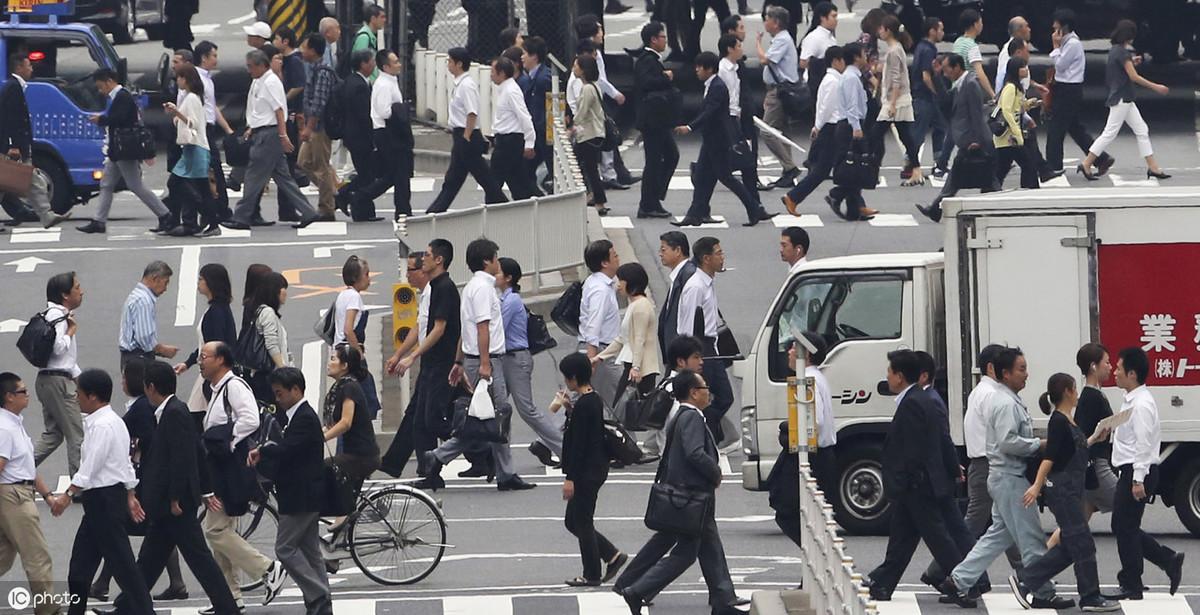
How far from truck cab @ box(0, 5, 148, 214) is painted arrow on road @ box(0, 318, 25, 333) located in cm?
403

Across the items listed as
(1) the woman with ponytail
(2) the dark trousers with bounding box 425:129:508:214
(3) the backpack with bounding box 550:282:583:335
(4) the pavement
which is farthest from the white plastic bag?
(2) the dark trousers with bounding box 425:129:508:214

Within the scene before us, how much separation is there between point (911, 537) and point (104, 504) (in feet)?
14.5

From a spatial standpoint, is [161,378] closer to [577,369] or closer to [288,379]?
[288,379]

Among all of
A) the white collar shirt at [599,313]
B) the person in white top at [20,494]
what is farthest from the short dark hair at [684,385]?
the white collar shirt at [599,313]

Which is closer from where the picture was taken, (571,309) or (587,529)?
(587,529)

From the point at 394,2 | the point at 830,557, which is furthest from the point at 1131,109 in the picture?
the point at 830,557

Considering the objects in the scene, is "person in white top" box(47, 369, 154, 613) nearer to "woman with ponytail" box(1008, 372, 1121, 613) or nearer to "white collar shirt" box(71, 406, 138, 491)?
"white collar shirt" box(71, 406, 138, 491)

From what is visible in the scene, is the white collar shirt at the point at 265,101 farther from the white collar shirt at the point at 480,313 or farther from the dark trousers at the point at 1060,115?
the dark trousers at the point at 1060,115

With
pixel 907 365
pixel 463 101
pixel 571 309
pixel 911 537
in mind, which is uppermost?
pixel 463 101

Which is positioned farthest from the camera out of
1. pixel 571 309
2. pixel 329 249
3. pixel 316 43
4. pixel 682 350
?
pixel 316 43

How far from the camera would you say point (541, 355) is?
22.1 m

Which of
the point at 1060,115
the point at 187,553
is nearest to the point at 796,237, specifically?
the point at 187,553

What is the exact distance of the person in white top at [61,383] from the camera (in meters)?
16.9

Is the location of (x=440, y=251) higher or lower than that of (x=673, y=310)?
higher
